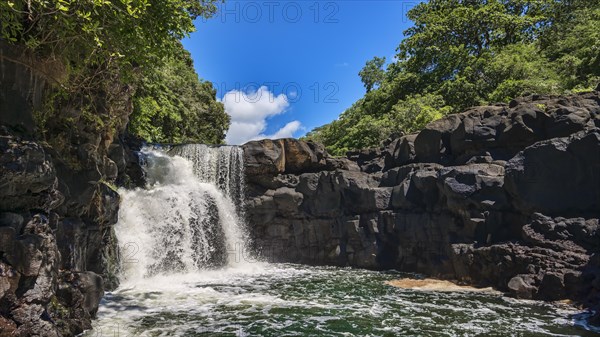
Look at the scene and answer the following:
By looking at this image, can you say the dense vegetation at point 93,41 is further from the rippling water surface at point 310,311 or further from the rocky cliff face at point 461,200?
the rocky cliff face at point 461,200

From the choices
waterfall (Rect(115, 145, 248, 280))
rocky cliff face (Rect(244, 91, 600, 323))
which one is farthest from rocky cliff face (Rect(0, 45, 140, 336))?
rocky cliff face (Rect(244, 91, 600, 323))

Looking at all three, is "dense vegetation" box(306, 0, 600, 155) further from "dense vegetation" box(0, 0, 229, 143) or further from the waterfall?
"dense vegetation" box(0, 0, 229, 143)

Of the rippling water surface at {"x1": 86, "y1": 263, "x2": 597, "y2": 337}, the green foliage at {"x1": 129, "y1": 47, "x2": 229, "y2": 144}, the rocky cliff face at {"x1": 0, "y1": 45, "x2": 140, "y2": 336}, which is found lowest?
the rippling water surface at {"x1": 86, "y1": 263, "x2": 597, "y2": 337}

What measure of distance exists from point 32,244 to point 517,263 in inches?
512

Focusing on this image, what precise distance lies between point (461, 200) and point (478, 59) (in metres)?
14.9

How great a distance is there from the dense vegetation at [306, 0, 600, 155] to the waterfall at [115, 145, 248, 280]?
1239 cm

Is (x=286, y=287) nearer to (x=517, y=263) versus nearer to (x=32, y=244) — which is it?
(x=517, y=263)

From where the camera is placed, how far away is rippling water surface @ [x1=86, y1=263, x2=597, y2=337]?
9016 millimetres

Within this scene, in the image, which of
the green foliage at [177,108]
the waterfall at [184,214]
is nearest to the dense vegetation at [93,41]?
the waterfall at [184,214]

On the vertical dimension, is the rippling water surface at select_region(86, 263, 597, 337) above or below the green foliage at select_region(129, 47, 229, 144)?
below

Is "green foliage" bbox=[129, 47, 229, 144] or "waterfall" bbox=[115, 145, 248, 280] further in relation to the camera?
"green foliage" bbox=[129, 47, 229, 144]

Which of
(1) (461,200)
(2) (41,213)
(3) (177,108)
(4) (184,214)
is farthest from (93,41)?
(3) (177,108)

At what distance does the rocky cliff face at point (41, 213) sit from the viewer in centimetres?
625

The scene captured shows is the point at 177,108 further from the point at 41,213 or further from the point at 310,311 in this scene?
the point at 41,213
